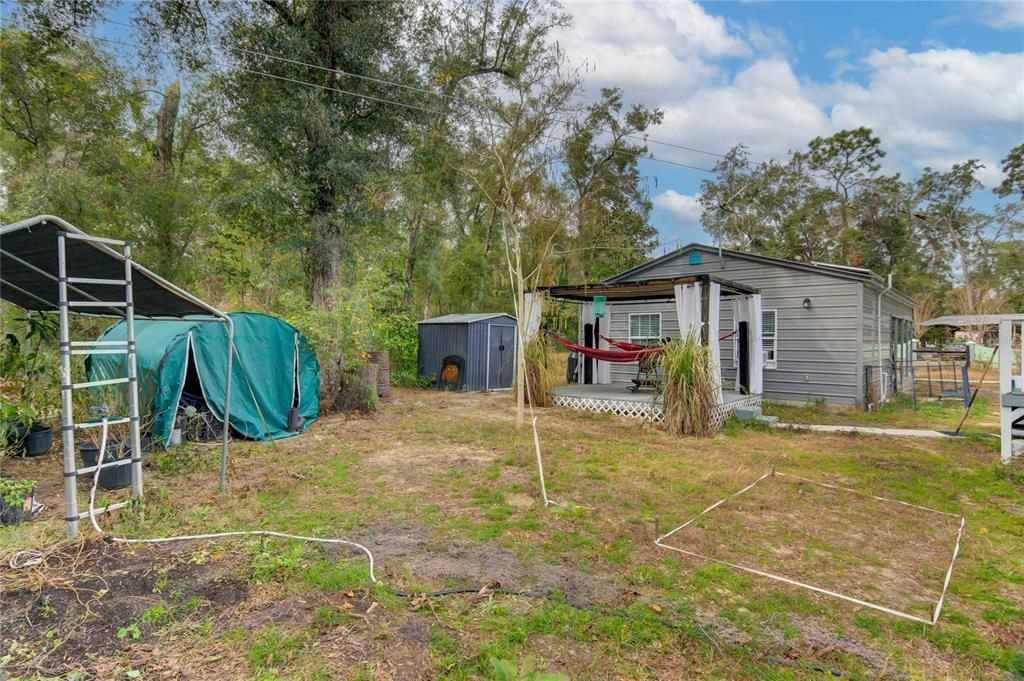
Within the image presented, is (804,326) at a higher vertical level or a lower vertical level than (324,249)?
lower

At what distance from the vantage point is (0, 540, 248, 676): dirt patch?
80.8 inches

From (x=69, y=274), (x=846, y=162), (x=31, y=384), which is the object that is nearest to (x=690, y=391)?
(x=69, y=274)

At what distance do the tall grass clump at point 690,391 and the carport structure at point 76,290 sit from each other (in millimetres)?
5057

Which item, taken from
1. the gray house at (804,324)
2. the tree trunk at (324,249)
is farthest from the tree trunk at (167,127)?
the gray house at (804,324)

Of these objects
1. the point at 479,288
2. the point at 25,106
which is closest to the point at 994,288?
the point at 479,288

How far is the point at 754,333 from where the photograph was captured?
339 inches

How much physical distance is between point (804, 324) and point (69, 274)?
10.1 meters

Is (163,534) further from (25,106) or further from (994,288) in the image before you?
(994,288)

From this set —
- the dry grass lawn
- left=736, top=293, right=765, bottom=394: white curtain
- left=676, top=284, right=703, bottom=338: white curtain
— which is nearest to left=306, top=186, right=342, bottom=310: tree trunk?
the dry grass lawn

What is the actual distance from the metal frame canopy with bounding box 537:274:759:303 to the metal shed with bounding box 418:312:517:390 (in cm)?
238

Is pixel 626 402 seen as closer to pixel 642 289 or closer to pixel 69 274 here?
pixel 642 289

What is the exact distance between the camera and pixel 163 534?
10.5 feet

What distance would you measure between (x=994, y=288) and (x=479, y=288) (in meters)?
23.2

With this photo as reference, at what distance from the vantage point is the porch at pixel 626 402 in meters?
7.14
